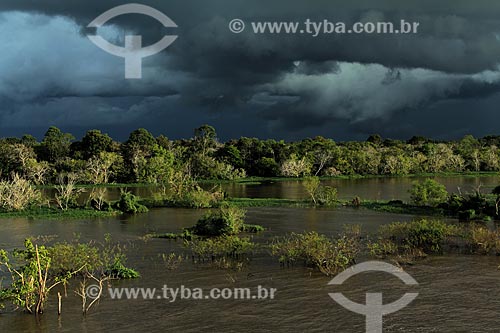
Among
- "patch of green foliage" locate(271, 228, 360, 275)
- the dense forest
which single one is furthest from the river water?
the dense forest

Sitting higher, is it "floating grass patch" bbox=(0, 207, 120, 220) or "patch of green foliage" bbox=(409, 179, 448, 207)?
"patch of green foliage" bbox=(409, 179, 448, 207)

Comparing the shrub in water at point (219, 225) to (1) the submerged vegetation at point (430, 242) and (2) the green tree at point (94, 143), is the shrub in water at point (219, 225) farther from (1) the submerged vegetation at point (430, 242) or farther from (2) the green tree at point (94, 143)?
(2) the green tree at point (94, 143)

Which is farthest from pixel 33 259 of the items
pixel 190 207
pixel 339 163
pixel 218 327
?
pixel 339 163

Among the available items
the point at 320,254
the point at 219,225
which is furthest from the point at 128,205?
the point at 320,254

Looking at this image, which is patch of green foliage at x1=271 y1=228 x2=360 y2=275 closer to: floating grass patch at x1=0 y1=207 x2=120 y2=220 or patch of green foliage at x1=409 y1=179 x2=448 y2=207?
patch of green foliage at x1=409 y1=179 x2=448 y2=207

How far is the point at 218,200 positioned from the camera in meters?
46.5

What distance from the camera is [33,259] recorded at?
640 inches

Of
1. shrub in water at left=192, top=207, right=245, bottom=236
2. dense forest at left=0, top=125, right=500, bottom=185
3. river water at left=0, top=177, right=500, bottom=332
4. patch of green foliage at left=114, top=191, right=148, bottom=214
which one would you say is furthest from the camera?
dense forest at left=0, top=125, right=500, bottom=185

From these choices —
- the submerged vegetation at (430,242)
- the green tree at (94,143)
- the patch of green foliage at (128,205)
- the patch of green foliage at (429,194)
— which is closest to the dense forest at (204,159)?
the green tree at (94,143)

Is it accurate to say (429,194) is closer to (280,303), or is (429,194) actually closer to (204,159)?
(280,303)

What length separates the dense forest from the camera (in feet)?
243

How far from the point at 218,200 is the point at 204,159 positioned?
A: 3458cm

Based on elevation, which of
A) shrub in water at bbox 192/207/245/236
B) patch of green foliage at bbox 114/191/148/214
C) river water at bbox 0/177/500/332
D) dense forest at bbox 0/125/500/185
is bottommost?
river water at bbox 0/177/500/332

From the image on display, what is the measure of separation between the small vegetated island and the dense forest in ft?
0.65
